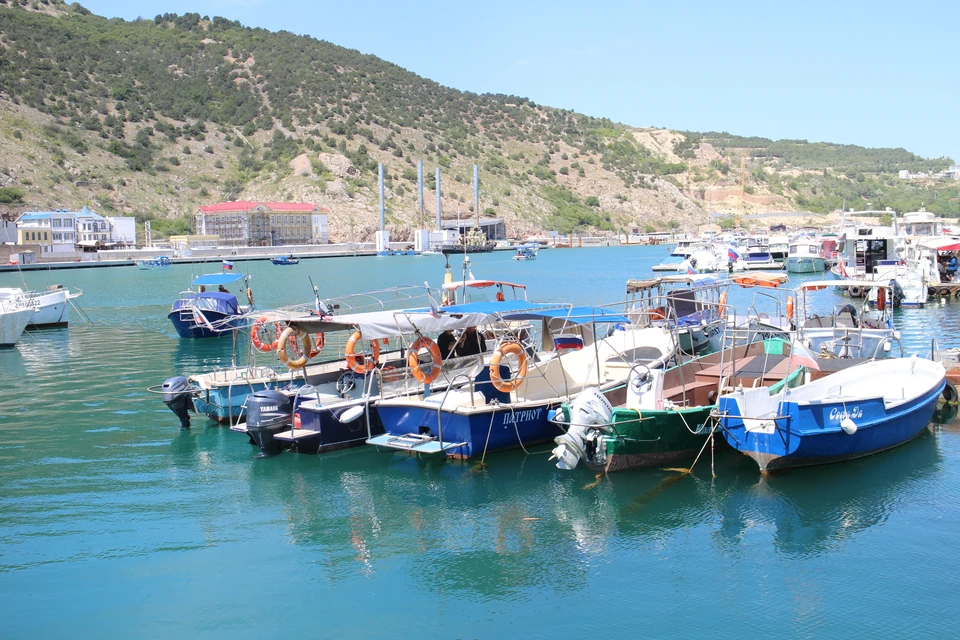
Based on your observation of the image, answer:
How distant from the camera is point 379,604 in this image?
10.8 metres

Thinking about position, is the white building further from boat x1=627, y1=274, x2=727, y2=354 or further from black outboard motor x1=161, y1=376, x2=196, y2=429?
black outboard motor x1=161, y1=376, x2=196, y2=429

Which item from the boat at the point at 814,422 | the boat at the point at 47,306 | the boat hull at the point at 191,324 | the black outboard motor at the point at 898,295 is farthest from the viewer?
the black outboard motor at the point at 898,295

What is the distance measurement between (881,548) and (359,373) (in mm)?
10607

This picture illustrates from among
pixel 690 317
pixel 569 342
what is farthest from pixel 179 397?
pixel 690 317

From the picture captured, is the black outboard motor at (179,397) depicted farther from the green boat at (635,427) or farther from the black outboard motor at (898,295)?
the black outboard motor at (898,295)

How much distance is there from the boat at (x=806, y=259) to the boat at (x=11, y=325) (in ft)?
182

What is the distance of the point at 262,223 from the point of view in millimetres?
122000

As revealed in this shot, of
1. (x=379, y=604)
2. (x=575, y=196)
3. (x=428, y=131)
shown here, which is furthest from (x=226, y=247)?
(x=379, y=604)

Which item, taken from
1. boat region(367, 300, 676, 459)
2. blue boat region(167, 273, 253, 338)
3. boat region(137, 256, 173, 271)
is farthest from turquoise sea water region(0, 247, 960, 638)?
boat region(137, 256, 173, 271)

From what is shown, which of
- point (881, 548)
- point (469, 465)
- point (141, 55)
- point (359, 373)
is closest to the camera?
point (881, 548)

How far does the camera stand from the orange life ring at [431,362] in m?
17.0

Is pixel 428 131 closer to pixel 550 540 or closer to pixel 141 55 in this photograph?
pixel 141 55

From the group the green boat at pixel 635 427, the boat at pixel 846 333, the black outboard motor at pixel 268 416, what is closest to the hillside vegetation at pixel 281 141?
the black outboard motor at pixel 268 416

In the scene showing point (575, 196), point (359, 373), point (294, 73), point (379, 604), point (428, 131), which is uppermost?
point (294, 73)
